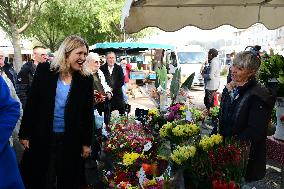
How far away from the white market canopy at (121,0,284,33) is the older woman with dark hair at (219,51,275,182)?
2.12 m

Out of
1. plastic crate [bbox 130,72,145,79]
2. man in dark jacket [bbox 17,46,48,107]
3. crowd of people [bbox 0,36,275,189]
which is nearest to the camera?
crowd of people [bbox 0,36,275,189]

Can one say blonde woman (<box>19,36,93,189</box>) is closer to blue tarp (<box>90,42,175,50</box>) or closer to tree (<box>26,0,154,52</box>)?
blue tarp (<box>90,42,175,50</box>)

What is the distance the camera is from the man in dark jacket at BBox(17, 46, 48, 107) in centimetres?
543

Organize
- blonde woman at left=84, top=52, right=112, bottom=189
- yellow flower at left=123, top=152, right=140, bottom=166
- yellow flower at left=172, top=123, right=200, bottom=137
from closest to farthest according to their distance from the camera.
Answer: yellow flower at left=172, top=123, right=200, bottom=137 → yellow flower at left=123, top=152, right=140, bottom=166 → blonde woman at left=84, top=52, right=112, bottom=189

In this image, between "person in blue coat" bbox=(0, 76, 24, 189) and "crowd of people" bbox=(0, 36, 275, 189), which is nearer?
"person in blue coat" bbox=(0, 76, 24, 189)

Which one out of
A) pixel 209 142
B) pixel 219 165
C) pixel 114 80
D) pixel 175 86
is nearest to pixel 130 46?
pixel 114 80

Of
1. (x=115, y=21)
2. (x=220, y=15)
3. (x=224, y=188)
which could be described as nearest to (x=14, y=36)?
(x=115, y=21)

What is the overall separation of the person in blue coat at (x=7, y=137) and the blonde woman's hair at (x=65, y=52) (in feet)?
2.84

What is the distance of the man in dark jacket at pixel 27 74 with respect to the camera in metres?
5.43

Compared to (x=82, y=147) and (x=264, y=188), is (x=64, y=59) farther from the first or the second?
(x=264, y=188)

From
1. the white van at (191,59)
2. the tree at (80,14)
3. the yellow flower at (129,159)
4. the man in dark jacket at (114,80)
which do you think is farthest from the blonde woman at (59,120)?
the tree at (80,14)

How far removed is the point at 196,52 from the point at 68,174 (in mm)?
18456

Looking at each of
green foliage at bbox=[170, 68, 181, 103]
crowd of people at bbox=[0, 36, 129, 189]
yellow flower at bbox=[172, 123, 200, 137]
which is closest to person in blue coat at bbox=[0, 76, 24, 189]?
crowd of people at bbox=[0, 36, 129, 189]

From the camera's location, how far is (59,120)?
324 cm
